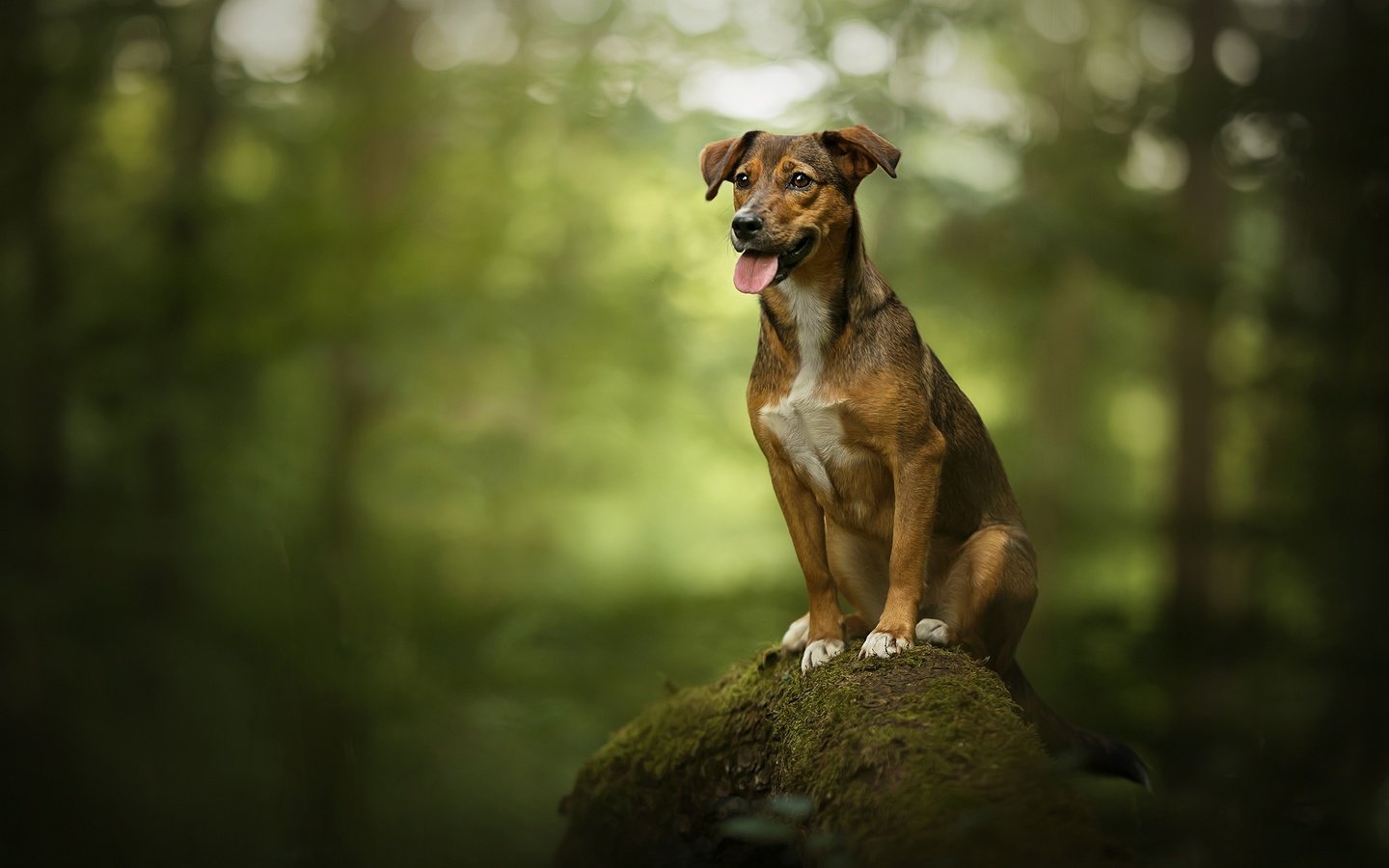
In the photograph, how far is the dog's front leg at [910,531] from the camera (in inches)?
150

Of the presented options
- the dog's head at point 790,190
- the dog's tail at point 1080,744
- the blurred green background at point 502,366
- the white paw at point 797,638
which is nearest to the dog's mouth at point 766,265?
the dog's head at point 790,190

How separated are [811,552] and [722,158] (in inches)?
63.3

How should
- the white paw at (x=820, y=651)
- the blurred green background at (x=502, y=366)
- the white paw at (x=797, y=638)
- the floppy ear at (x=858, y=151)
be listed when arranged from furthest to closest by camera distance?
the blurred green background at (x=502, y=366) < the white paw at (x=797, y=638) < the white paw at (x=820, y=651) < the floppy ear at (x=858, y=151)

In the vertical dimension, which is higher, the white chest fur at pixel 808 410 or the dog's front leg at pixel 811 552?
the white chest fur at pixel 808 410

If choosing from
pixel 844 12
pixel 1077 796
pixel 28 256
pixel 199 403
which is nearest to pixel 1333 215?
pixel 844 12

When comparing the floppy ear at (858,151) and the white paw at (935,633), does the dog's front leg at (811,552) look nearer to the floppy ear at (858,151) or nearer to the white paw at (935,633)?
the white paw at (935,633)

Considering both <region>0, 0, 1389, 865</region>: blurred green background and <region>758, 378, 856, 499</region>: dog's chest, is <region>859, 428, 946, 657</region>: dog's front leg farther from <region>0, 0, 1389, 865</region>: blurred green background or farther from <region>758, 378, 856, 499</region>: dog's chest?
<region>0, 0, 1389, 865</region>: blurred green background

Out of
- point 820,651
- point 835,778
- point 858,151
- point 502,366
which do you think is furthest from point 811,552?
point 502,366

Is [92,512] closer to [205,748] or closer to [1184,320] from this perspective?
[205,748]

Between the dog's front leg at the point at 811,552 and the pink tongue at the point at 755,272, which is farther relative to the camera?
the dog's front leg at the point at 811,552

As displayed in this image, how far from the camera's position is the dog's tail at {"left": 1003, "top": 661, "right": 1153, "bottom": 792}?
13.2 feet

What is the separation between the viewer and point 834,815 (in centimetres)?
320

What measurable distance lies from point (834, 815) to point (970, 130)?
7.75 m

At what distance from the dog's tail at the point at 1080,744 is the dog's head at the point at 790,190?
1.97 meters
